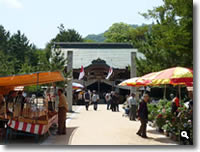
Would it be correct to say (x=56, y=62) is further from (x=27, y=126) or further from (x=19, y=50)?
(x=19, y=50)

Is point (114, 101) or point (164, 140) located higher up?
point (114, 101)

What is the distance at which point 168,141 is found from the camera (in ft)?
28.9

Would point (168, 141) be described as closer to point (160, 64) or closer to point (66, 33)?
point (160, 64)

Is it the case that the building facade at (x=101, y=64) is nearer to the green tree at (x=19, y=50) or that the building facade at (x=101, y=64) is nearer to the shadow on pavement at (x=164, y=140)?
the green tree at (x=19, y=50)

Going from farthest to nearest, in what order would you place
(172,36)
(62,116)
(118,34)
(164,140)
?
(118,34), (172,36), (62,116), (164,140)

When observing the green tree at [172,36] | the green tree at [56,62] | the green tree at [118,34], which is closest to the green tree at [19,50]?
the green tree at [118,34]

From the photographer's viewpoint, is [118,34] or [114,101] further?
[118,34]

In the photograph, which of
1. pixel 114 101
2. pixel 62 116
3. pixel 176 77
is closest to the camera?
pixel 176 77

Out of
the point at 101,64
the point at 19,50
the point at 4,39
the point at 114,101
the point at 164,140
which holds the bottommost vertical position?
the point at 164,140

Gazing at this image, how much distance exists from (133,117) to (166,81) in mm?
6522

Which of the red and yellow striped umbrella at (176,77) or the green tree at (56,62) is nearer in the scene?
the red and yellow striped umbrella at (176,77)

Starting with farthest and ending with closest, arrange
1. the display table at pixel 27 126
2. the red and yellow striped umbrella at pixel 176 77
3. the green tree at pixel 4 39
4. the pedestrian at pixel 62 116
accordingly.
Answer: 1. the green tree at pixel 4 39
2. the pedestrian at pixel 62 116
3. the red and yellow striped umbrella at pixel 176 77
4. the display table at pixel 27 126

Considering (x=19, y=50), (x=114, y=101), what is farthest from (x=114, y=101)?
(x=19, y=50)

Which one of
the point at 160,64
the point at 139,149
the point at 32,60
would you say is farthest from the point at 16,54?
the point at 139,149
